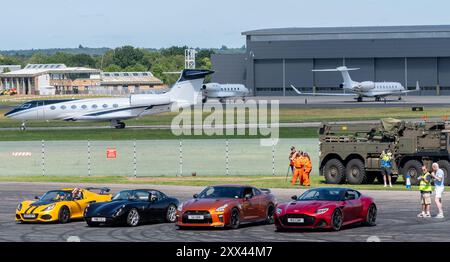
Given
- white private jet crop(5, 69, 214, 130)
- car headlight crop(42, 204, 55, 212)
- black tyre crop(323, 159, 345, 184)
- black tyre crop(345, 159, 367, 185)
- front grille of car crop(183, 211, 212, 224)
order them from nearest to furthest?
front grille of car crop(183, 211, 212, 224), car headlight crop(42, 204, 55, 212), black tyre crop(345, 159, 367, 185), black tyre crop(323, 159, 345, 184), white private jet crop(5, 69, 214, 130)

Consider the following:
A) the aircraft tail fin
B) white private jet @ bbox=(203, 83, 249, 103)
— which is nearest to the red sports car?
the aircraft tail fin

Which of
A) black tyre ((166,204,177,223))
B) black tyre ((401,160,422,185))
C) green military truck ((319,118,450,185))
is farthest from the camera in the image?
black tyre ((401,160,422,185))

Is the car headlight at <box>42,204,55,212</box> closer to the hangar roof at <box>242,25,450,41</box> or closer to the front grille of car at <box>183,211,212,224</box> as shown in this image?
the front grille of car at <box>183,211,212,224</box>

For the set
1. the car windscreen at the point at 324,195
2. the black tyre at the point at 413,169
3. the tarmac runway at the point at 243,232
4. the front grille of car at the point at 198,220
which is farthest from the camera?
the black tyre at the point at 413,169

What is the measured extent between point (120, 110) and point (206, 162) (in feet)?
107

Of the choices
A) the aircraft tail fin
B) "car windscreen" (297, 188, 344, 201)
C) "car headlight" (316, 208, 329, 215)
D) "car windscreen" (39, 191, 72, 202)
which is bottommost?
"car headlight" (316, 208, 329, 215)

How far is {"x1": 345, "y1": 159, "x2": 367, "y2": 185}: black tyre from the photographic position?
43062mm

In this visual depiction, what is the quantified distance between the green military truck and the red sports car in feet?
43.8

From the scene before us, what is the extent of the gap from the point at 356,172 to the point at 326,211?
16.3 meters

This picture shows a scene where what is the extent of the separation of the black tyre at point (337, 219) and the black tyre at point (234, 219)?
3057 mm

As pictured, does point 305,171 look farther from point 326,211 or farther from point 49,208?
point 326,211

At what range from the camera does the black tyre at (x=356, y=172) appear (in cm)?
4306

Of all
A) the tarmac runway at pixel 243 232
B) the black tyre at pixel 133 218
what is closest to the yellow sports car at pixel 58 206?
the tarmac runway at pixel 243 232

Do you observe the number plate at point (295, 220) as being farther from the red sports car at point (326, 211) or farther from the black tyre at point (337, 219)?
the black tyre at point (337, 219)
